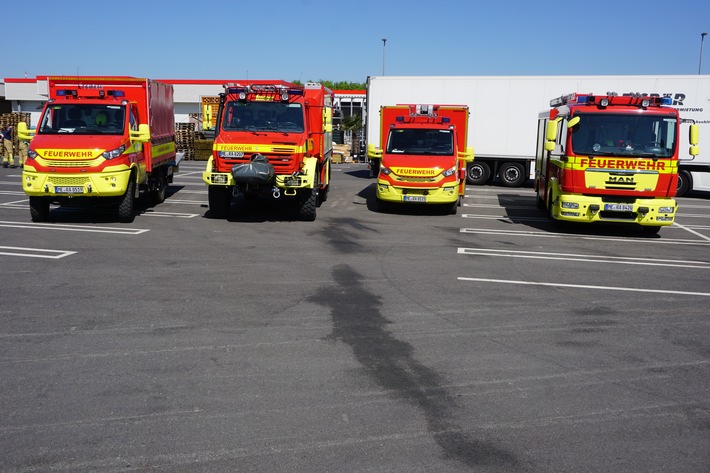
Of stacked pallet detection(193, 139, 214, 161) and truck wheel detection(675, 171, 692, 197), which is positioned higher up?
stacked pallet detection(193, 139, 214, 161)

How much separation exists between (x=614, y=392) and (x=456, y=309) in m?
2.60

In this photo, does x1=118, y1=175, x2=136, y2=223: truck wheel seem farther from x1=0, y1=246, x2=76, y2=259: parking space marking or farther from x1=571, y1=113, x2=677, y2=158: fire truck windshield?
x1=571, y1=113, x2=677, y2=158: fire truck windshield

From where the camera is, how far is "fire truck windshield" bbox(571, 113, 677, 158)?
44.8ft

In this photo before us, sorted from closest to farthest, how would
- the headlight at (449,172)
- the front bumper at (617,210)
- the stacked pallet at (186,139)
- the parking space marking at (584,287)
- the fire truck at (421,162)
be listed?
the parking space marking at (584,287) → the front bumper at (617,210) → the fire truck at (421,162) → the headlight at (449,172) → the stacked pallet at (186,139)

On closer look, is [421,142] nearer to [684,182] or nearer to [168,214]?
[168,214]

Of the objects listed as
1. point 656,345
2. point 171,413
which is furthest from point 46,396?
point 656,345

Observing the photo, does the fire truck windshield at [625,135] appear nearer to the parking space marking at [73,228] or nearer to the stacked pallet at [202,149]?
the parking space marking at [73,228]

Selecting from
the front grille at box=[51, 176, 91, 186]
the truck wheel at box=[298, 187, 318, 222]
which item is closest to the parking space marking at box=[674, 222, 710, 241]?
the truck wheel at box=[298, 187, 318, 222]

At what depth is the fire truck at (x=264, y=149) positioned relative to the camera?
14.2 meters

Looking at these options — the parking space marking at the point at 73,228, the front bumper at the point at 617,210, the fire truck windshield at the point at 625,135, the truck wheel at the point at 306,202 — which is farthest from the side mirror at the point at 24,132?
the fire truck windshield at the point at 625,135

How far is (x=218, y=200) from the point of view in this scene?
1491cm

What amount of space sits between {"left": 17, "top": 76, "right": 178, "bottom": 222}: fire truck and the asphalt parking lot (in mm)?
1509

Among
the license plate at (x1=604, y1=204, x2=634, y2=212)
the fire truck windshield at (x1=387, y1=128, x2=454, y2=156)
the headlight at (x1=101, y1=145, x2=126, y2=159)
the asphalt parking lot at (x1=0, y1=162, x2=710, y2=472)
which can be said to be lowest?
the asphalt parking lot at (x1=0, y1=162, x2=710, y2=472)

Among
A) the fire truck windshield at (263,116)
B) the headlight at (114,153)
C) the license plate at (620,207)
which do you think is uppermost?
the fire truck windshield at (263,116)
